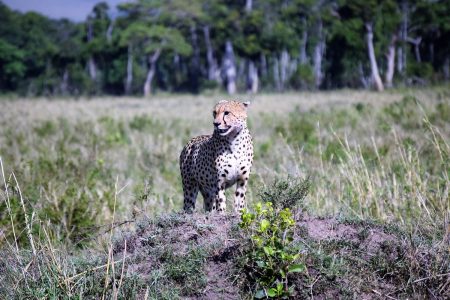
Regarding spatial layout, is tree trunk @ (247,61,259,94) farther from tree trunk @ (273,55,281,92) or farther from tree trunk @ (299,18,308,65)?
tree trunk @ (299,18,308,65)

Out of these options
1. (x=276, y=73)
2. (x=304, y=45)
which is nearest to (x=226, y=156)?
(x=304, y=45)

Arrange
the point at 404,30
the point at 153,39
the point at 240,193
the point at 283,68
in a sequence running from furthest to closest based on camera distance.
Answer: the point at 283,68 → the point at 153,39 → the point at 404,30 → the point at 240,193

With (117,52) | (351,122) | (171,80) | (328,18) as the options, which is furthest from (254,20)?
(351,122)

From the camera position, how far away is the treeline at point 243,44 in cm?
2909

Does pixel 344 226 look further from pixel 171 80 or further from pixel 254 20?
pixel 171 80

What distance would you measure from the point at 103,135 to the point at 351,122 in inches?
184

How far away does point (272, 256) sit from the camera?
295cm

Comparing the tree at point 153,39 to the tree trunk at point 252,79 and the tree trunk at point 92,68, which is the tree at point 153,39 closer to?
the tree trunk at point 92,68

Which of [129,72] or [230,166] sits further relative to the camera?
[129,72]

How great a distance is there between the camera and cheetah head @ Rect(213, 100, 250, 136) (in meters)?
3.84

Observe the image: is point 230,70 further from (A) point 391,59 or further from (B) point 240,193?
(B) point 240,193

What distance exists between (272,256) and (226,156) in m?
1.12

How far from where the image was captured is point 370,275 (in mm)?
3062

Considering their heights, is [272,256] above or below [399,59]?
below
